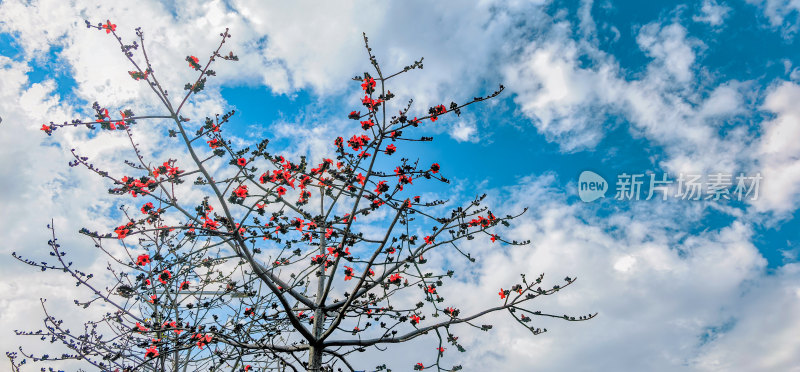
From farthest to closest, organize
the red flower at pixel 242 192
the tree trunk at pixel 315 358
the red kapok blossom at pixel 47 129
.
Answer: the tree trunk at pixel 315 358
the red flower at pixel 242 192
the red kapok blossom at pixel 47 129

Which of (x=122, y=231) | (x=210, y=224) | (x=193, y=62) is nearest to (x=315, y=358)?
(x=210, y=224)

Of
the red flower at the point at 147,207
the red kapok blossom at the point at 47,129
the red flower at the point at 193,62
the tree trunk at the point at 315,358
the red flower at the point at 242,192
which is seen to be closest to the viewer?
the red kapok blossom at the point at 47,129

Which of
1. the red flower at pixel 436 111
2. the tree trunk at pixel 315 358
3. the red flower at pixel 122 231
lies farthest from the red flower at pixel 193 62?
the tree trunk at pixel 315 358

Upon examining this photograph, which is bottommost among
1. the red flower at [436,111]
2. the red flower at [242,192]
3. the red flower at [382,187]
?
the red flower at [382,187]

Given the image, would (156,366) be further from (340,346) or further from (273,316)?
(340,346)

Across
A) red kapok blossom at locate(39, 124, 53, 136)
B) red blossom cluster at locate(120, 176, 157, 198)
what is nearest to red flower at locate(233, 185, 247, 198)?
red blossom cluster at locate(120, 176, 157, 198)

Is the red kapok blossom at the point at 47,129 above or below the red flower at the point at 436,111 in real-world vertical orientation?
below

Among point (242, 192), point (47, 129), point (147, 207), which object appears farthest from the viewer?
point (147, 207)

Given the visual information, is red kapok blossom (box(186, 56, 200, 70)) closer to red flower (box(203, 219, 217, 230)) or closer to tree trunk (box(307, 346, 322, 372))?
red flower (box(203, 219, 217, 230))

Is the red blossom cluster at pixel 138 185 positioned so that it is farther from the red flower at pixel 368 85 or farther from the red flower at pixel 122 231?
the red flower at pixel 368 85

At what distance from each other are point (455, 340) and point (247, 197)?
3427 millimetres

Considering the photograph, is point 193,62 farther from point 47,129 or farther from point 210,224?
point 210,224

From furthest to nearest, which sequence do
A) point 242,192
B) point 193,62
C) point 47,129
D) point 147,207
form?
point 147,207, point 242,192, point 193,62, point 47,129

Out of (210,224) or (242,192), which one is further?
(210,224)
